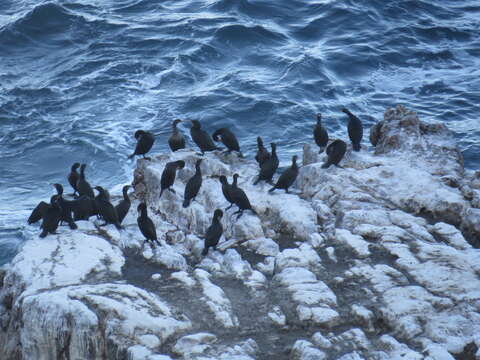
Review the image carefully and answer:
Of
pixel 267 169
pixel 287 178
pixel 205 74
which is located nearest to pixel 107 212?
pixel 267 169

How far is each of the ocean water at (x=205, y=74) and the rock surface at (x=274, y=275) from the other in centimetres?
654

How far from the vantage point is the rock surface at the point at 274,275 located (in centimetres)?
1020

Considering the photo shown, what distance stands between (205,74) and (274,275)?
54.3 feet

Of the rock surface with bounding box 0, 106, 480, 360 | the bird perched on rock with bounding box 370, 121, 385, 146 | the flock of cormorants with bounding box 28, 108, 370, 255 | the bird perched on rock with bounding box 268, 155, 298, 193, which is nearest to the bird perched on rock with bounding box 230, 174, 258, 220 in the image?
the flock of cormorants with bounding box 28, 108, 370, 255

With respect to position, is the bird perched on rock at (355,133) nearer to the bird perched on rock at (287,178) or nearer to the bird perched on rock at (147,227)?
the bird perched on rock at (287,178)

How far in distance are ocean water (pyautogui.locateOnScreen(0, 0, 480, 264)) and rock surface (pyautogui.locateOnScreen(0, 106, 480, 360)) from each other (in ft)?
21.4

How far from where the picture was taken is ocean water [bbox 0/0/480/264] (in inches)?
898

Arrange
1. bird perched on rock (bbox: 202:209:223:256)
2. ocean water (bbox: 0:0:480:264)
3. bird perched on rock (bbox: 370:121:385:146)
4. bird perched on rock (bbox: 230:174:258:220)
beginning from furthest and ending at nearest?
1. ocean water (bbox: 0:0:480:264)
2. bird perched on rock (bbox: 370:121:385:146)
3. bird perched on rock (bbox: 230:174:258:220)
4. bird perched on rock (bbox: 202:209:223:256)

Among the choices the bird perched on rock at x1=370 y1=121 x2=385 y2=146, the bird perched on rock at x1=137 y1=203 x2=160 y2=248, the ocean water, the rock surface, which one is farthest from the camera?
the ocean water

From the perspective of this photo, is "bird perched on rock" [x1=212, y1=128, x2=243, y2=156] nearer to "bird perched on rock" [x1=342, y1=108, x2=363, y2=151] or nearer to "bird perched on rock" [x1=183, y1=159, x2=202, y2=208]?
"bird perched on rock" [x1=183, y1=159, x2=202, y2=208]

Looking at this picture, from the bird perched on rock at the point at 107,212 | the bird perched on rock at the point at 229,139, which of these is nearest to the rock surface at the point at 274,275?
the bird perched on rock at the point at 107,212

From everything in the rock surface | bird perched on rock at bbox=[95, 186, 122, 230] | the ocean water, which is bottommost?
the ocean water

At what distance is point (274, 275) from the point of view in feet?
38.9

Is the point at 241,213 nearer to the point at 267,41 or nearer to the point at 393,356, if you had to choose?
the point at 393,356
